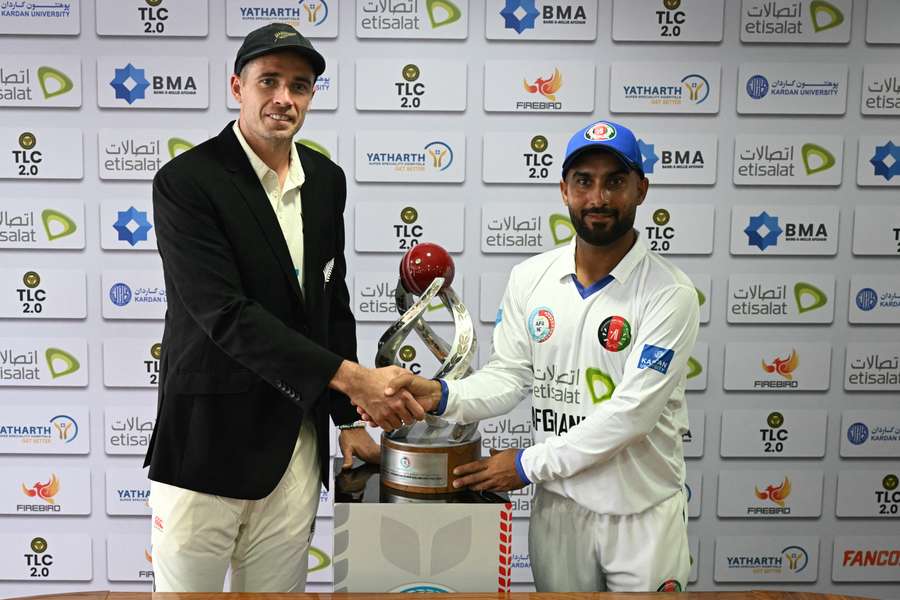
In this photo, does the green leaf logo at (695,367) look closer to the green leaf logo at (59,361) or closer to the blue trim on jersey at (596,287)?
the blue trim on jersey at (596,287)

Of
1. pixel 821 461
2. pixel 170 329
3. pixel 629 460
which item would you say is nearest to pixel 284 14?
pixel 170 329

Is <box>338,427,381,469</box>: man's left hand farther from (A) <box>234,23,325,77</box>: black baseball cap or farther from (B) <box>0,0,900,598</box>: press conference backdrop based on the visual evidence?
(B) <box>0,0,900,598</box>: press conference backdrop

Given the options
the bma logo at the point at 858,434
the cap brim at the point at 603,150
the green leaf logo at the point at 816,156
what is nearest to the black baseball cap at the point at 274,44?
the cap brim at the point at 603,150

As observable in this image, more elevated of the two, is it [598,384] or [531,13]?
[531,13]

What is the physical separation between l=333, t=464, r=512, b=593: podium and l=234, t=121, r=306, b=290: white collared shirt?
58cm

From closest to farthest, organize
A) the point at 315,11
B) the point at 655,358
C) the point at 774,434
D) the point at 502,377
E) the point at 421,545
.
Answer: the point at 421,545, the point at 655,358, the point at 502,377, the point at 315,11, the point at 774,434

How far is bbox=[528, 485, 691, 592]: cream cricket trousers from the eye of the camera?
71.8 inches

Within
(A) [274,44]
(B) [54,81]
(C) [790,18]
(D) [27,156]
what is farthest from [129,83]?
(C) [790,18]

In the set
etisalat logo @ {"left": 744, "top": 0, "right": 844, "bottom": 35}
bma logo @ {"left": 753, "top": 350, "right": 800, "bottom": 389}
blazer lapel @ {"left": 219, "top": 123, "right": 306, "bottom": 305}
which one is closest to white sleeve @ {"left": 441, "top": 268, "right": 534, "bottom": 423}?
blazer lapel @ {"left": 219, "top": 123, "right": 306, "bottom": 305}

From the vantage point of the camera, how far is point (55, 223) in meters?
3.07

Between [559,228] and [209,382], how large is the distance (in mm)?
1695

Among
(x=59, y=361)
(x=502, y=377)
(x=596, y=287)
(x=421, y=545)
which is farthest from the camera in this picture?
(x=59, y=361)

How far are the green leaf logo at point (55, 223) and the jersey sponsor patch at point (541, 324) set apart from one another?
2.00 m

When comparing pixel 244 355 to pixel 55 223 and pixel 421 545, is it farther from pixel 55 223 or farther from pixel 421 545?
pixel 55 223
